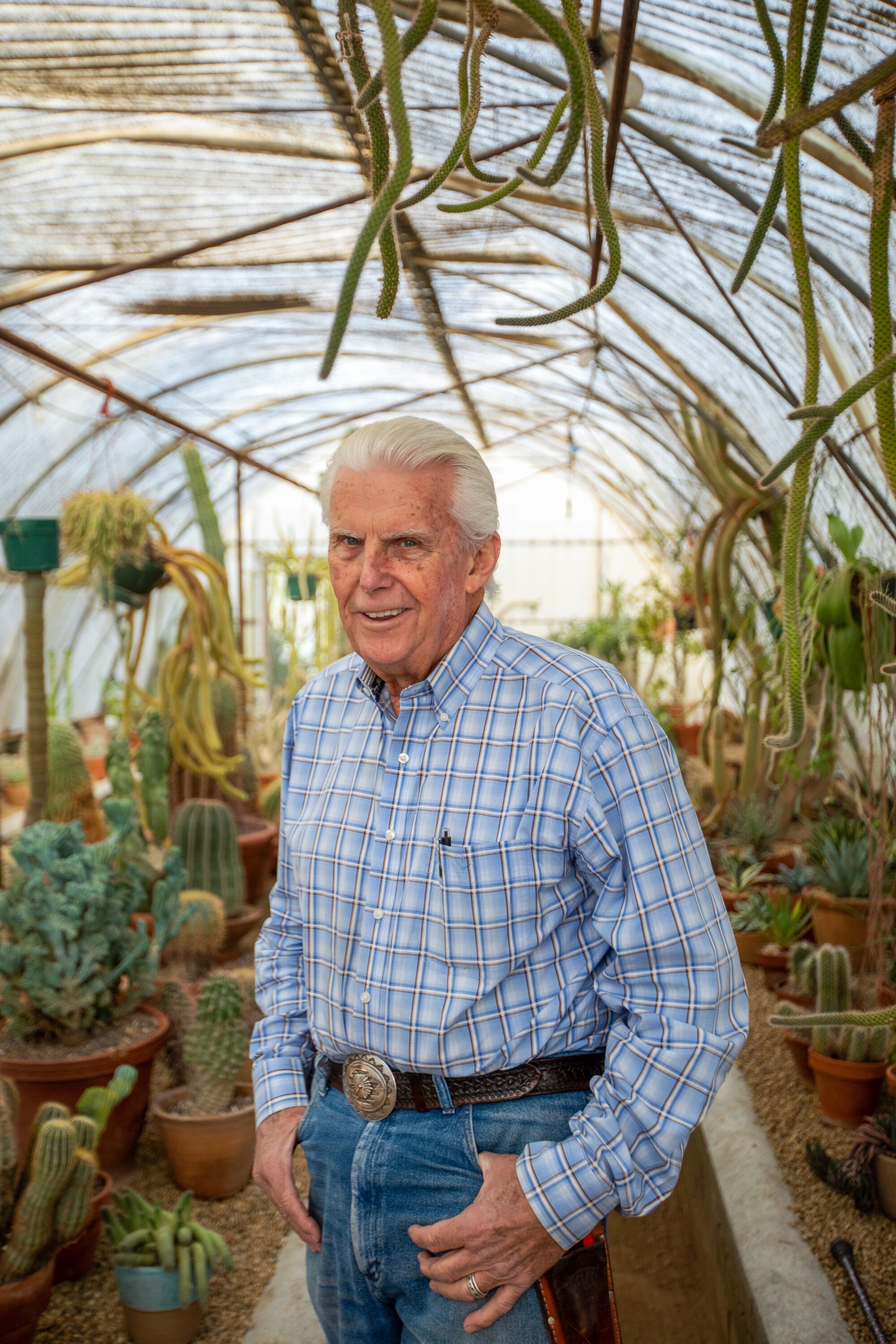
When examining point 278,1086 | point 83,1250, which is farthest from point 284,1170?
point 83,1250

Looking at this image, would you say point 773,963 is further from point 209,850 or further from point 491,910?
point 491,910

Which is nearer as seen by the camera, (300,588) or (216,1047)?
(216,1047)

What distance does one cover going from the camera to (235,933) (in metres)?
4.43

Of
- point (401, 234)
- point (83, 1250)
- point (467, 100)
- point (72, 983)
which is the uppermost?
point (401, 234)

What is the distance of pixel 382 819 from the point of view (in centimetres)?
147

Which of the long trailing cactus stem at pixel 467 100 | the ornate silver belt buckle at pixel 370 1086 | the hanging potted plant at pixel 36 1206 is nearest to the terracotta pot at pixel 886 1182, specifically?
the ornate silver belt buckle at pixel 370 1086

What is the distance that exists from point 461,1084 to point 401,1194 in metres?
0.18

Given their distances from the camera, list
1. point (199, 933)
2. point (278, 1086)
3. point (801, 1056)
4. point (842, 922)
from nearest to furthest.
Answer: point (278, 1086) → point (801, 1056) → point (199, 933) → point (842, 922)

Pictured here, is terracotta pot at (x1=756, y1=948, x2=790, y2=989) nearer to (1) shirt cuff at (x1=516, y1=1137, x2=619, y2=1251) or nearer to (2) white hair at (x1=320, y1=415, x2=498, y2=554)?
(1) shirt cuff at (x1=516, y1=1137, x2=619, y2=1251)

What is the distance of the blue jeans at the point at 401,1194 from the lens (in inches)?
54.0

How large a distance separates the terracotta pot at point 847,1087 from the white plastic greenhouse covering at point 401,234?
1.51 m

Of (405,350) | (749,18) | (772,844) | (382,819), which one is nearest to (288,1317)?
(382,819)

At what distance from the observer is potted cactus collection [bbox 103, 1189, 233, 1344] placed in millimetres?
2256

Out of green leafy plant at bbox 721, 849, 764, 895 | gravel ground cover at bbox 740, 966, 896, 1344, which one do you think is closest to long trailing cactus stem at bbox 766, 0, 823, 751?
gravel ground cover at bbox 740, 966, 896, 1344
